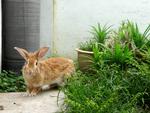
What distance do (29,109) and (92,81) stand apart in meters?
0.76

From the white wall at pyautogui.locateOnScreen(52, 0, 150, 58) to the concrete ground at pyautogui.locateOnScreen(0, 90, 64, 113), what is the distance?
2.21 meters

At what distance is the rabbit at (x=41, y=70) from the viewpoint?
548 centimetres

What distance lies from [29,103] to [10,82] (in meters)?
1.20

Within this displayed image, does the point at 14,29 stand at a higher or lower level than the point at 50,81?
higher

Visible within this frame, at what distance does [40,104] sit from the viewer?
530cm

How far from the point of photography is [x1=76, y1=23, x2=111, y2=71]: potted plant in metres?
6.85

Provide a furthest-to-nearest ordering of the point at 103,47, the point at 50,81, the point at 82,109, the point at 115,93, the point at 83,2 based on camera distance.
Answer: the point at 83,2
the point at 103,47
the point at 50,81
the point at 115,93
the point at 82,109

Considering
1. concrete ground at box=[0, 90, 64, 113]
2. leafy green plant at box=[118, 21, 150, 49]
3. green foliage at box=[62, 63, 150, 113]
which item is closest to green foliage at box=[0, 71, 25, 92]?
concrete ground at box=[0, 90, 64, 113]

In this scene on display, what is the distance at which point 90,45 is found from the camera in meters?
7.18

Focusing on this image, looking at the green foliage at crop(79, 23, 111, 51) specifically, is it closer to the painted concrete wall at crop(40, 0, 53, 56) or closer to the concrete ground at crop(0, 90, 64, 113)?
the painted concrete wall at crop(40, 0, 53, 56)

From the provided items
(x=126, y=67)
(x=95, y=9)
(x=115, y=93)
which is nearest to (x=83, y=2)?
(x=95, y=9)

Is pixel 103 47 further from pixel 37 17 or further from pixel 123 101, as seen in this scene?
pixel 123 101

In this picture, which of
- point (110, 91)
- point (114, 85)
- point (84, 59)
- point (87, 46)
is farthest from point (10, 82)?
point (110, 91)

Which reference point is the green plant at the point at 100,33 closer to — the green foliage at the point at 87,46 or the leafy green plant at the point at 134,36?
the green foliage at the point at 87,46
